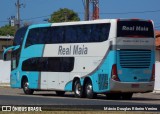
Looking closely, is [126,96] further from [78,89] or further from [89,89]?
[78,89]

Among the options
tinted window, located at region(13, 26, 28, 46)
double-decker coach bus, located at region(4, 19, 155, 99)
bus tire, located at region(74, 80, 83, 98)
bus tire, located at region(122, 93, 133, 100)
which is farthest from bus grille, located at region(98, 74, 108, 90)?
tinted window, located at region(13, 26, 28, 46)

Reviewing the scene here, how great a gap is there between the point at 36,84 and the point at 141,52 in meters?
7.82

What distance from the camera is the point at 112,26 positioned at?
95.6ft

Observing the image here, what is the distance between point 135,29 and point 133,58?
1.42 m

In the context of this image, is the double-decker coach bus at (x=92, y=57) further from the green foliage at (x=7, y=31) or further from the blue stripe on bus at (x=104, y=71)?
the green foliage at (x=7, y=31)

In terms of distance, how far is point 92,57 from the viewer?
101ft

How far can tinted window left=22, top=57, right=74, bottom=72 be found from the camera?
32.3 meters

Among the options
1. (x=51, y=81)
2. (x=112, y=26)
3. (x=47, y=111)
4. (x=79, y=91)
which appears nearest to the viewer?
(x=47, y=111)

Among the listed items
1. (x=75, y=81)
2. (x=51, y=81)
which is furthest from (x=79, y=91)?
(x=51, y=81)

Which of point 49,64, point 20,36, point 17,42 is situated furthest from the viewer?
point 17,42

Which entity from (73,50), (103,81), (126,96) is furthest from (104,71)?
(73,50)

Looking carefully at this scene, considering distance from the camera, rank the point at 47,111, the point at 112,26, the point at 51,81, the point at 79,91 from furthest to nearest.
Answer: the point at 51,81
the point at 79,91
the point at 112,26
the point at 47,111

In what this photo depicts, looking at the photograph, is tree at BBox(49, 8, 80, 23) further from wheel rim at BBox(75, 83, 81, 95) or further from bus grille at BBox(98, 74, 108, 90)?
bus grille at BBox(98, 74, 108, 90)

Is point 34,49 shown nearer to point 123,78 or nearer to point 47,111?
point 123,78
